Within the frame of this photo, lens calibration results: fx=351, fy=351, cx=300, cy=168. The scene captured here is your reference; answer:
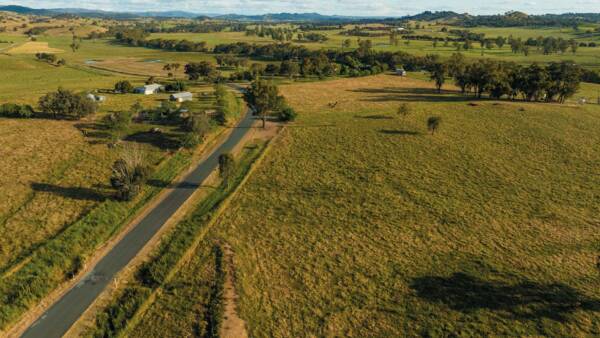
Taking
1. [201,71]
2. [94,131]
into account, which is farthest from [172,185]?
[201,71]

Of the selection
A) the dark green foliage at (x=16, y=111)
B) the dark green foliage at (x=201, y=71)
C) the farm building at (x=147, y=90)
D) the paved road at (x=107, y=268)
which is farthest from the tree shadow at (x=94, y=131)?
the dark green foliage at (x=201, y=71)

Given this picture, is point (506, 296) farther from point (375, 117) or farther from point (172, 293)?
point (375, 117)

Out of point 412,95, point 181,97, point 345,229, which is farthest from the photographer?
point 412,95

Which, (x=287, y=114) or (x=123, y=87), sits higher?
(x=123, y=87)

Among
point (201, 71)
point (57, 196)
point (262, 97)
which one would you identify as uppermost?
point (201, 71)

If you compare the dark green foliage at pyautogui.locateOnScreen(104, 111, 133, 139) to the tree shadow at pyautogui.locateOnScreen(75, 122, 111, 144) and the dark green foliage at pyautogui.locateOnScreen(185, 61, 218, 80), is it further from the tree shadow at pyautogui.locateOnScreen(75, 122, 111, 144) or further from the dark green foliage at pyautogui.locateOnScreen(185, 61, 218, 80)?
the dark green foliage at pyautogui.locateOnScreen(185, 61, 218, 80)

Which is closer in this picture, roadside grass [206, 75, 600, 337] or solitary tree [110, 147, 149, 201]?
roadside grass [206, 75, 600, 337]

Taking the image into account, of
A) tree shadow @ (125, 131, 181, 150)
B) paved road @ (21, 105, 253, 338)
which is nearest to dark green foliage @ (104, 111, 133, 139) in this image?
tree shadow @ (125, 131, 181, 150)
